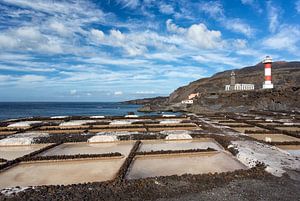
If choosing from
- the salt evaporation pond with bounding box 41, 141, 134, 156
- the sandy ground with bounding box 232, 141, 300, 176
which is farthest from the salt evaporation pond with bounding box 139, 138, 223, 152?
the sandy ground with bounding box 232, 141, 300, 176

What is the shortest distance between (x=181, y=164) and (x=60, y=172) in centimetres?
520

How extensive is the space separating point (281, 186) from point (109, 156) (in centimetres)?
765

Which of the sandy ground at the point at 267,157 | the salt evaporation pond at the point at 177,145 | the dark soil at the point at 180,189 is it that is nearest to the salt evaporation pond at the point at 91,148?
the salt evaporation pond at the point at 177,145

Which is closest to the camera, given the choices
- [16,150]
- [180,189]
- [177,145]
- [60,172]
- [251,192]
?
[251,192]

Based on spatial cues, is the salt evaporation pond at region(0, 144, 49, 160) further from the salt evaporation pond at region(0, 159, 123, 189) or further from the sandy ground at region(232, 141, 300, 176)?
the sandy ground at region(232, 141, 300, 176)

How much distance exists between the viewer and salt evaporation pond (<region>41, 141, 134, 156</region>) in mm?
14175

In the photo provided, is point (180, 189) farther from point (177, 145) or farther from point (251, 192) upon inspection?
point (177, 145)

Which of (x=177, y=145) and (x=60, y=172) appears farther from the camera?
(x=177, y=145)

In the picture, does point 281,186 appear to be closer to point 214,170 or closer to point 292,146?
point 214,170

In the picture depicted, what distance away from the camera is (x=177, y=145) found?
15.9 meters

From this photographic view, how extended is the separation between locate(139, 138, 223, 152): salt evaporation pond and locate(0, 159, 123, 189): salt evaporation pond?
3.54 meters

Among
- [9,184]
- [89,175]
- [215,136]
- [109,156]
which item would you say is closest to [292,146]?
[215,136]

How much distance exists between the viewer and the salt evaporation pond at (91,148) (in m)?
14.2

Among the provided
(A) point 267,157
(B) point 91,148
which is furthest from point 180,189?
(B) point 91,148
